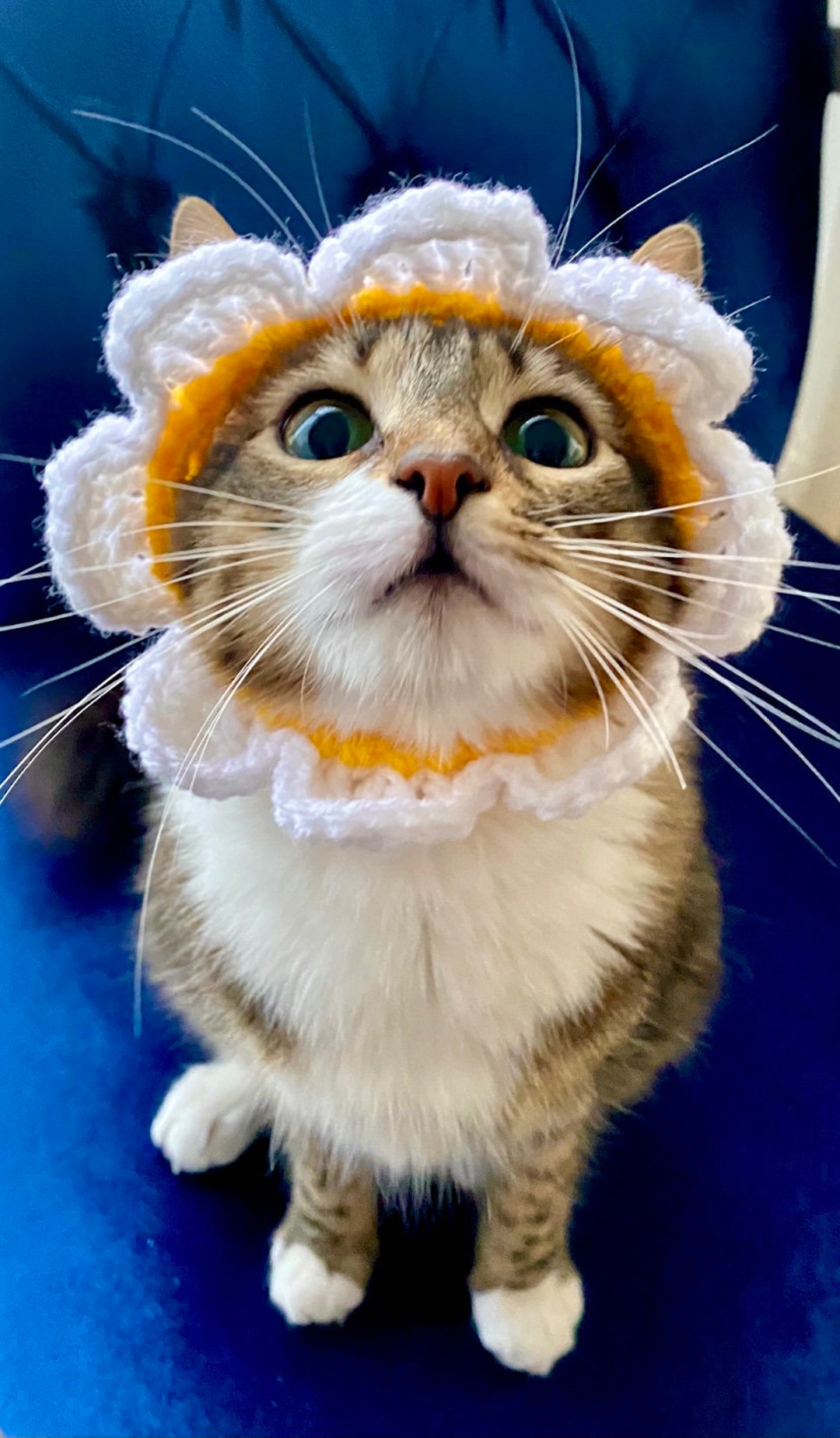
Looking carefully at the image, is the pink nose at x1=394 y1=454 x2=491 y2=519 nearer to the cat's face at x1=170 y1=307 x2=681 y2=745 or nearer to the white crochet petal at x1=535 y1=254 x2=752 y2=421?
the cat's face at x1=170 y1=307 x2=681 y2=745

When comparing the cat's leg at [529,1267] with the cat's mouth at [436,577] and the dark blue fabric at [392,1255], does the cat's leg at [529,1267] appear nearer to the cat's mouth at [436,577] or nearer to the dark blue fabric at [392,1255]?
the dark blue fabric at [392,1255]

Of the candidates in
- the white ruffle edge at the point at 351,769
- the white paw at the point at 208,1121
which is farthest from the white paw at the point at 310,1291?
the white ruffle edge at the point at 351,769

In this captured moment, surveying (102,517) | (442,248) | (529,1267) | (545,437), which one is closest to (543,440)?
(545,437)

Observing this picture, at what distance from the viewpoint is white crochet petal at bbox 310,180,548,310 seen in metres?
0.45

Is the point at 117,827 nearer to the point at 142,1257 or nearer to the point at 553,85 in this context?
the point at 142,1257

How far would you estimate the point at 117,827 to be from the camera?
3.27 feet

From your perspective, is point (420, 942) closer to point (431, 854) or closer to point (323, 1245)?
point (431, 854)

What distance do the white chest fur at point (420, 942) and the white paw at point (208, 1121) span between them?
0.51 feet

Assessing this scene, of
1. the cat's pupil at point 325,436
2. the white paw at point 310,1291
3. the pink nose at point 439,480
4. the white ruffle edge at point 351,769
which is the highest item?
the cat's pupil at point 325,436

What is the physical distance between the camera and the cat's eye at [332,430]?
1.70 feet

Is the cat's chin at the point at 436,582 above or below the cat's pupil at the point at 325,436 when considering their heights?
below

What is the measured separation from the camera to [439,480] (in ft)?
1.42

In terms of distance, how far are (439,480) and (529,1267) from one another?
0.54 m

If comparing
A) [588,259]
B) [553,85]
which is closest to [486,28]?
[553,85]
